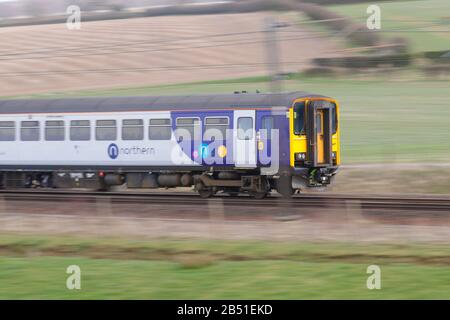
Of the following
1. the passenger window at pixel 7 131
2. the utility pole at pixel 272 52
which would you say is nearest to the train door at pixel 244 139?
the utility pole at pixel 272 52

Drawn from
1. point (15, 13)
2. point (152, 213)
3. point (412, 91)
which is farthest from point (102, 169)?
point (15, 13)

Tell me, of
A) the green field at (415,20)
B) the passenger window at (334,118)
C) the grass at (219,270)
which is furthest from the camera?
the green field at (415,20)

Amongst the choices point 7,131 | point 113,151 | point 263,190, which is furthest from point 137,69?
point 263,190

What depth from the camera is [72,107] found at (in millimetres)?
27312

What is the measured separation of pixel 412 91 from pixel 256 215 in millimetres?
32125

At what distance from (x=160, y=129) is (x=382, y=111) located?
2439 cm

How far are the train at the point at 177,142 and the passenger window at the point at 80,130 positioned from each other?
0.04 meters

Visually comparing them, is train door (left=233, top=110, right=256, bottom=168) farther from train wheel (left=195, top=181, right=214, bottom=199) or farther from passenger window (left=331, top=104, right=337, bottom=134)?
passenger window (left=331, top=104, right=337, bottom=134)

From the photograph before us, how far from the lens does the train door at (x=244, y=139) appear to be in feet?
78.9

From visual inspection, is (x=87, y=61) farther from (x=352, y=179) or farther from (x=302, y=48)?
(x=352, y=179)

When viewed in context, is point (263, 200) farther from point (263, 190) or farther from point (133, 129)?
point (133, 129)

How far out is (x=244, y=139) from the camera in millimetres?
24188

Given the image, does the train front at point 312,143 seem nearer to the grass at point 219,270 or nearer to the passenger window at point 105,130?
the passenger window at point 105,130

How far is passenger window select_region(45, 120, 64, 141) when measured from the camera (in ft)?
90.3
